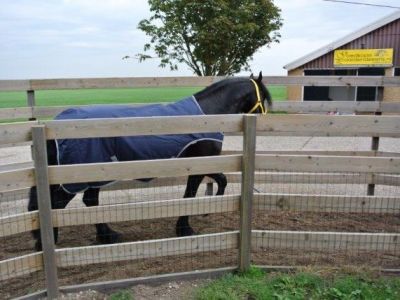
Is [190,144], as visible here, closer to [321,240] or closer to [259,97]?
[259,97]

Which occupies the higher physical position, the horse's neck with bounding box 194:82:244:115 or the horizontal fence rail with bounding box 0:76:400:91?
the horizontal fence rail with bounding box 0:76:400:91

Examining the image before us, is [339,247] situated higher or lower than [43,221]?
lower

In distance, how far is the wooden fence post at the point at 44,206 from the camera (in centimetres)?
288

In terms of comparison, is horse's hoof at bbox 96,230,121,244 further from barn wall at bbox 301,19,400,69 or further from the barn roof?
barn wall at bbox 301,19,400,69

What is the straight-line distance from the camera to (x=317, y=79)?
630 centimetres

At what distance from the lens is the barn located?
16812mm

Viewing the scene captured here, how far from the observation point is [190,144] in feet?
13.6

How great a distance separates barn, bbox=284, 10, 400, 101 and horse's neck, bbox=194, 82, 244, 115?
14.0 meters

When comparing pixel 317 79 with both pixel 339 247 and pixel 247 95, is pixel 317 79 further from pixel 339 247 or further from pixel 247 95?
pixel 339 247

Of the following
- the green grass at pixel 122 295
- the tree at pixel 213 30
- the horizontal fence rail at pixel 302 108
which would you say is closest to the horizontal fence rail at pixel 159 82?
the horizontal fence rail at pixel 302 108

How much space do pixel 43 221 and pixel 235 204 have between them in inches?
63.1

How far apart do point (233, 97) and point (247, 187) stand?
165 cm

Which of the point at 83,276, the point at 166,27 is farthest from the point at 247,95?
the point at 166,27

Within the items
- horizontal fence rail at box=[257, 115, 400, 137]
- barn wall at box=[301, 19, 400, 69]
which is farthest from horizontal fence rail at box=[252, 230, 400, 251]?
barn wall at box=[301, 19, 400, 69]
